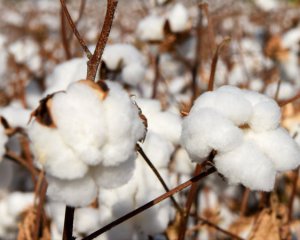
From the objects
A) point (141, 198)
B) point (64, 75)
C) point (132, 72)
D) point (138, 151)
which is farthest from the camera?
point (132, 72)

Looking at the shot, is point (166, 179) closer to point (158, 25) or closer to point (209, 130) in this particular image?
point (209, 130)

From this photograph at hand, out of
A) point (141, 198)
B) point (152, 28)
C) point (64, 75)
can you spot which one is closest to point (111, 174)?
point (141, 198)

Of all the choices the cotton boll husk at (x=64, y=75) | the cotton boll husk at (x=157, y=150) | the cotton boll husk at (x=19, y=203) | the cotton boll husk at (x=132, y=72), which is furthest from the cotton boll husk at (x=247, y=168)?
the cotton boll husk at (x=19, y=203)

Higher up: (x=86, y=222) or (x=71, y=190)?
(x=86, y=222)

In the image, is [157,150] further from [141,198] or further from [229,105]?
[229,105]

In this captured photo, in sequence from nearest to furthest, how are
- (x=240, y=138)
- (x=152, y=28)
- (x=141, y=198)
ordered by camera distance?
(x=240, y=138), (x=141, y=198), (x=152, y=28)
